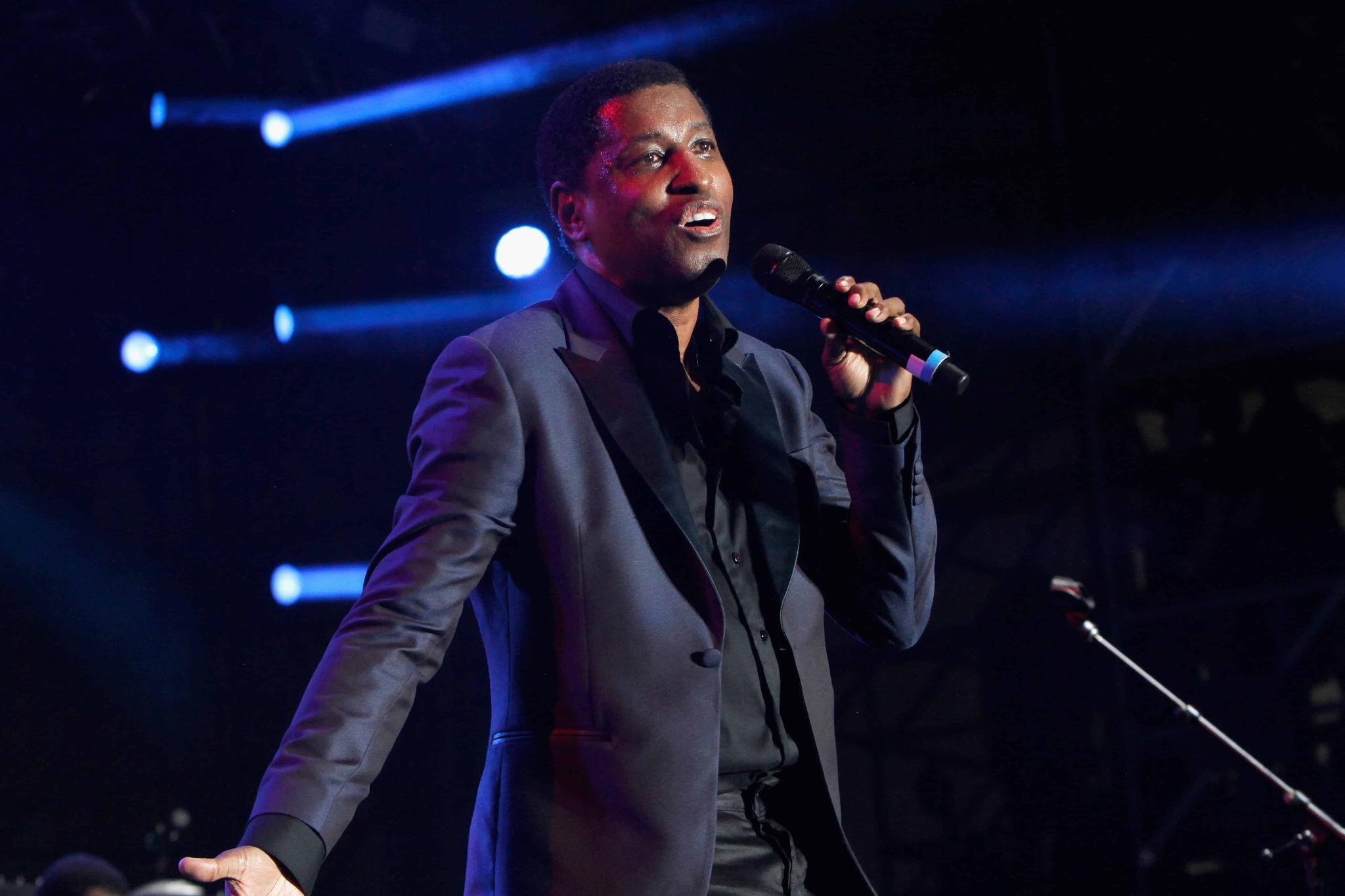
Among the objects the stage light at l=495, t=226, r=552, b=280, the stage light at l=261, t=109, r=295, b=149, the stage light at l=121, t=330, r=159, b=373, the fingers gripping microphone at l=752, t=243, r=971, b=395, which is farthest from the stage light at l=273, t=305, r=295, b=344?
the fingers gripping microphone at l=752, t=243, r=971, b=395

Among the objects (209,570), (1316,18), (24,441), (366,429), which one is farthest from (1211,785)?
(24,441)

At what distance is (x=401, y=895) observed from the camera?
5855 mm

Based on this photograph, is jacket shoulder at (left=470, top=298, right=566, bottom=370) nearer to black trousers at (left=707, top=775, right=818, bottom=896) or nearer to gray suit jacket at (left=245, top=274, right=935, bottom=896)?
gray suit jacket at (left=245, top=274, right=935, bottom=896)

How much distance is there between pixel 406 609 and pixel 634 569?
30cm

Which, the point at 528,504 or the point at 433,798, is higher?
the point at 528,504

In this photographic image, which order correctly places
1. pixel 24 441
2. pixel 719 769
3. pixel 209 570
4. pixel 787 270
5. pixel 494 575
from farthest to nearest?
pixel 209 570, pixel 24 441, pixel 787 270, pixel 494 575, pixel 719 769

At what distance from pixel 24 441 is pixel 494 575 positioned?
185 inches

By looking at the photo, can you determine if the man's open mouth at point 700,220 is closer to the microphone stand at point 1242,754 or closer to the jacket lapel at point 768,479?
the jacket lapel at point 768,479

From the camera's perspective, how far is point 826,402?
6.11m

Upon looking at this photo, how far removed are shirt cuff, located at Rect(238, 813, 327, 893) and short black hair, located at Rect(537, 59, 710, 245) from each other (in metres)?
1.15

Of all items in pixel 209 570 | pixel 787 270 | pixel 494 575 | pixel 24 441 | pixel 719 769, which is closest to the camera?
pixel 719 769

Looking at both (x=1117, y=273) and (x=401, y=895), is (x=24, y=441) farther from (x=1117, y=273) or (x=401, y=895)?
(x=1117, y=273)

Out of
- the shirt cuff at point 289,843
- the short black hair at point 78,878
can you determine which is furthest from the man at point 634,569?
the short black hair at point 78,878

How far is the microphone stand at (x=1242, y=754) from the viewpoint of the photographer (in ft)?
11.7
